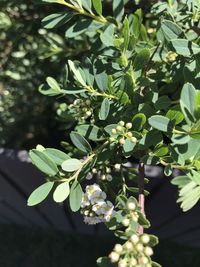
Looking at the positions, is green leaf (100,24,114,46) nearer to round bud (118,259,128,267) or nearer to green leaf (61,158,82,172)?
green leaf (61,158,82,172)

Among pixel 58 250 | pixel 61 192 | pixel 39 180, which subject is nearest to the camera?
pixel 61 192

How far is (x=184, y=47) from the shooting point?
2.18 feet

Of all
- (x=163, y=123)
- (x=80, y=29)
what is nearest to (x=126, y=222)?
(x=163, y=123)

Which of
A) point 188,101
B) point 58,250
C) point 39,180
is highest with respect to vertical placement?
point 188,101

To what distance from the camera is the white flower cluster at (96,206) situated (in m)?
0.65

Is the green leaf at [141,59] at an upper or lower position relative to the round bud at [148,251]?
upper

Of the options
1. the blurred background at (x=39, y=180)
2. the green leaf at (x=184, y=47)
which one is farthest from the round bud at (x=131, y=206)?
the blurred background at (x=39, y=180)

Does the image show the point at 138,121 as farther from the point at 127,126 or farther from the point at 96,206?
the point at 96,206

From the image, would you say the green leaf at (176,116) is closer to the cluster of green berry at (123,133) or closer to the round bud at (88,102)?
the cluster of green berry at (123,133)

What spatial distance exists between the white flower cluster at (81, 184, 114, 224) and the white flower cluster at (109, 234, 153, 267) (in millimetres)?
88

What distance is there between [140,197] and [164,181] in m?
0.55

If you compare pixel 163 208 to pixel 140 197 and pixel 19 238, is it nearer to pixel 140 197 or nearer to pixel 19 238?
pixel 19 238

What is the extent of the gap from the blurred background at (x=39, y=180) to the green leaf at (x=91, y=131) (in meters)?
0.37

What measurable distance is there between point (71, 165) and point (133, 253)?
0.15 meters
